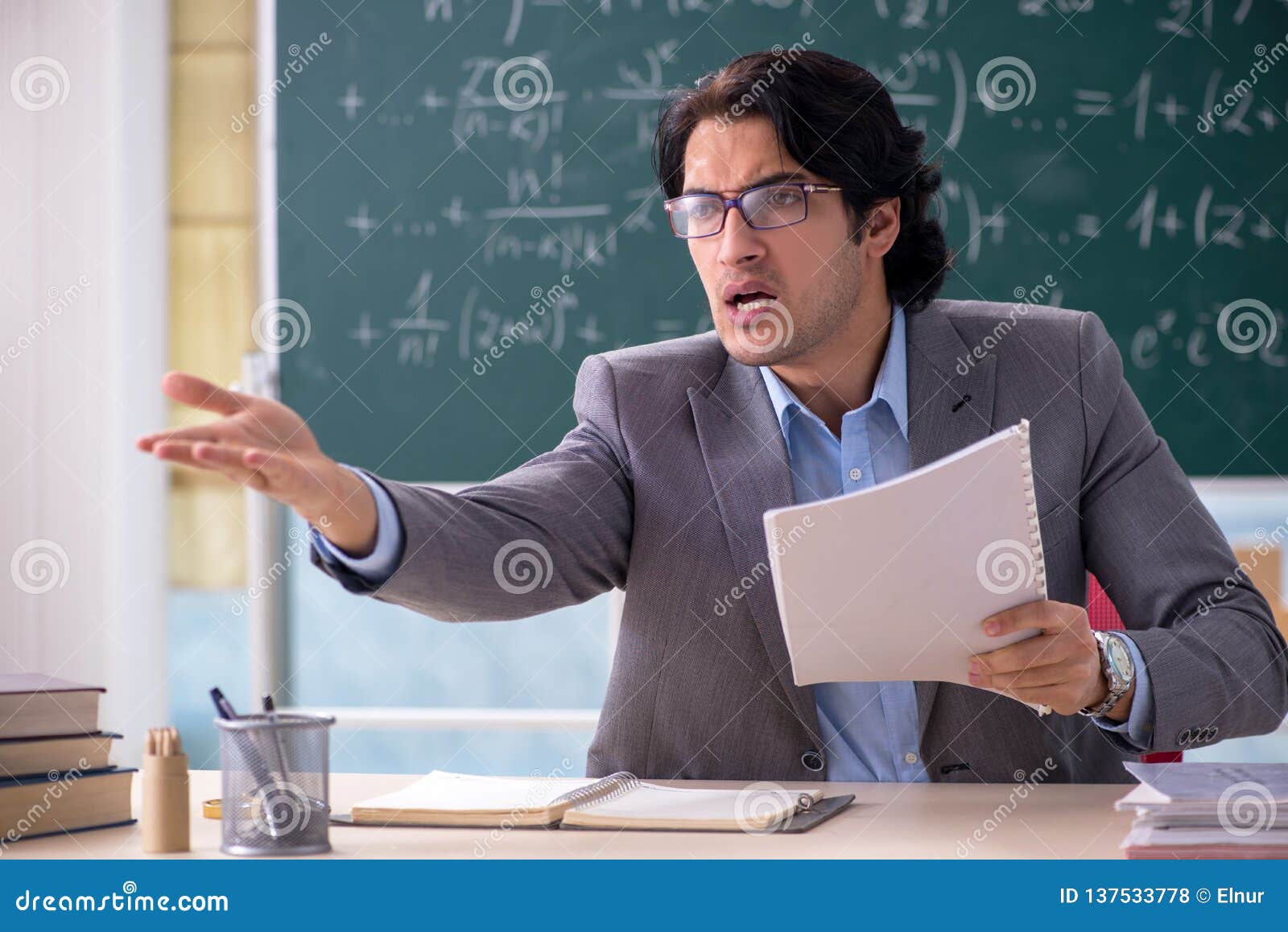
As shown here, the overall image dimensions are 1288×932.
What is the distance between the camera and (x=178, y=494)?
11.8 feet

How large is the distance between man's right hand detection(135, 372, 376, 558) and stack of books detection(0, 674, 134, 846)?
32cm

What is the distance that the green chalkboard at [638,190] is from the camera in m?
3.21

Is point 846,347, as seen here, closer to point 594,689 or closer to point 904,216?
point 904,216

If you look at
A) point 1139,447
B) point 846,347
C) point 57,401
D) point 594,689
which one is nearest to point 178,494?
point 57,401

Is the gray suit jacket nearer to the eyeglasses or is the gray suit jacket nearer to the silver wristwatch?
the silver wristwatch

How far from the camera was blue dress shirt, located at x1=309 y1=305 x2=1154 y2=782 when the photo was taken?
4.67 feet

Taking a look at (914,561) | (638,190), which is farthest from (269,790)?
(638,190)

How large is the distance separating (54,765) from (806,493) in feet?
3.32

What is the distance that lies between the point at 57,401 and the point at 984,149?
8.14ft

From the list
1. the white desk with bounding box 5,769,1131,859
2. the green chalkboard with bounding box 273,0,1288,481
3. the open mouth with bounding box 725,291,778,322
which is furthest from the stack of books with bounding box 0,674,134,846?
the green chalkboard with bounding box 273,0,1288,481

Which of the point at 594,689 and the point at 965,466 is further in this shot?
the point at 594,689

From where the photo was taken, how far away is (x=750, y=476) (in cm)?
179

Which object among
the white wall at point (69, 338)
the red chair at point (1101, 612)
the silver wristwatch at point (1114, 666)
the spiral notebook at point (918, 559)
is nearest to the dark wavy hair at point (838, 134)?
the red chair at point (1101, 612)

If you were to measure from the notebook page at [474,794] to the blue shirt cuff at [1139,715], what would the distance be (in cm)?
63
